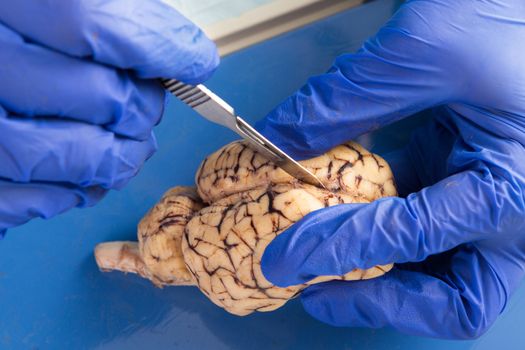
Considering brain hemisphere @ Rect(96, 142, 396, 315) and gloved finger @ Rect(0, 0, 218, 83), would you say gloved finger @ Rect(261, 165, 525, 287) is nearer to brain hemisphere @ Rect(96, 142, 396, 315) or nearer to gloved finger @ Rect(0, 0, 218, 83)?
brain hemisphere @ Rect(96, 142, 396, 315)

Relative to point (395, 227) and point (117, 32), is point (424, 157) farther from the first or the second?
point (117, 32)

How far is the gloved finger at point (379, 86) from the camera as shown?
1.22 metres

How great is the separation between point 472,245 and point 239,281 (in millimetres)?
588

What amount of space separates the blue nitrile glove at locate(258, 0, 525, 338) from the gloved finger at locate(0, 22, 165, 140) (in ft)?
1.56

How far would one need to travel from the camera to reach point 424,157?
1.62m

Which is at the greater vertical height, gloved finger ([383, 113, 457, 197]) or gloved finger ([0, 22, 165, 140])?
gloved finger ([0, 22, 165, 140])

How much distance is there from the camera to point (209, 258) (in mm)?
1335

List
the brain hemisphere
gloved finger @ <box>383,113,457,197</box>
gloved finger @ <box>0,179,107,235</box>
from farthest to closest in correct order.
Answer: gloved finger @ <box>383,113,457,197</box> → the brain hemisphere → gloved finger @ <box>0,179,107,235</box>

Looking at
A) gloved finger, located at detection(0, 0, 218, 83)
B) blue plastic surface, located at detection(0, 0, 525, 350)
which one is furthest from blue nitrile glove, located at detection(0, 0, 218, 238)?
blue plastic surface, located at detection(0, 0, 525, 350)

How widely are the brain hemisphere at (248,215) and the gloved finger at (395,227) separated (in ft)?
0.25

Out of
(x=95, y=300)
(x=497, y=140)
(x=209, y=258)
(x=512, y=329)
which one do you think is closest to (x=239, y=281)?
(x=209, y=258)

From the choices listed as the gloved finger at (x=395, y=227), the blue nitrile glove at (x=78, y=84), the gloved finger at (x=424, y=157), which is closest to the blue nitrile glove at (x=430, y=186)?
the gloved finger at (x=395, y=227)

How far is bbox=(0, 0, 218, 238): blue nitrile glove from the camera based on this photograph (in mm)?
881

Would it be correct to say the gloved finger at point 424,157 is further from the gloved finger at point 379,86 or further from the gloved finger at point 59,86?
the gloved finger at point 59,86
